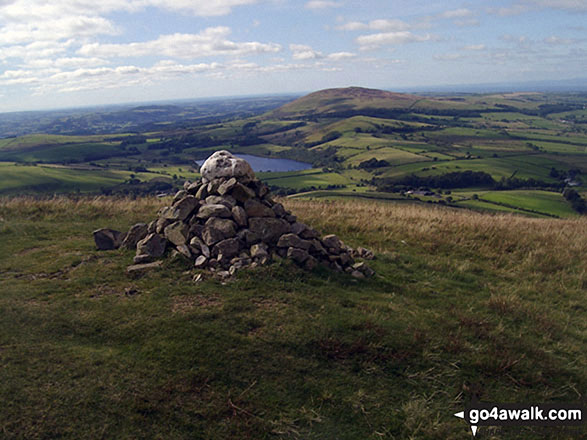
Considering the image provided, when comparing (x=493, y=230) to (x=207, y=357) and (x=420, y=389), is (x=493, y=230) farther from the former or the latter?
(x=207, y=357)

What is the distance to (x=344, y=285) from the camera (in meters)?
11.9

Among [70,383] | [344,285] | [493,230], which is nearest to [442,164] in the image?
[493,230]

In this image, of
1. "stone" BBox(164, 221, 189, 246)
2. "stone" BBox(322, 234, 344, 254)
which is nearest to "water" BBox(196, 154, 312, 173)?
"stone" BBox(164, 221, 189, 246)

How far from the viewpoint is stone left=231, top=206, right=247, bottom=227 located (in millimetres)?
12738

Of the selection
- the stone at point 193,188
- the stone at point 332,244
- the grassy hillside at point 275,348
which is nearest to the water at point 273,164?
the stone at point 193,188

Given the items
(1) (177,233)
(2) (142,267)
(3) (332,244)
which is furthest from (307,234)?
(2) (142,267)

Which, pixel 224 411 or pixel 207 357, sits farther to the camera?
pixel 207 357

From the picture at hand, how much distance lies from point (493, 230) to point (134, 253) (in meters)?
18.1

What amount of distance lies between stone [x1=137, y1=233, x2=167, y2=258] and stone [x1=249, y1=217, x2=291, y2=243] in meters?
3.38

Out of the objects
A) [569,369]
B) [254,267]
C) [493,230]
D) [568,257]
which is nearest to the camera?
[569,369]

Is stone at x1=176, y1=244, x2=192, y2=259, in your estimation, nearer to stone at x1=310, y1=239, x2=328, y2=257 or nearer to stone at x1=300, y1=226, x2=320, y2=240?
stone at x1=300, y1=226, x2=320, y2=240

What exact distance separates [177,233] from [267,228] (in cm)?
336

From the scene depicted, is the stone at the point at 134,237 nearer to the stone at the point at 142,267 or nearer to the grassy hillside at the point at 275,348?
the grassy hillside at the point at 275,348

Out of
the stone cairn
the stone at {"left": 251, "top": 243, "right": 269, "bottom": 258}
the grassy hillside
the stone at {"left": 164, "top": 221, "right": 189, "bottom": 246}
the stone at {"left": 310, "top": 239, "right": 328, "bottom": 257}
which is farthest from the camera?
the stone at {"left": 310, "top": 239, "right": 328, "bottom": 257}
